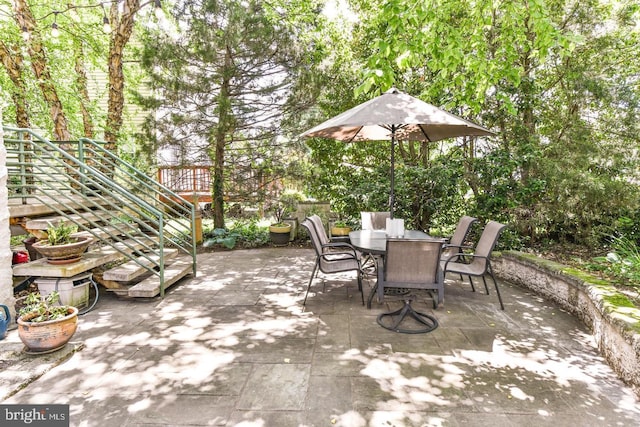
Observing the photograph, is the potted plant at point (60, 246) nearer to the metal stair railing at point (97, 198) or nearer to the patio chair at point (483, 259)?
the metal stair railing at point (97, 198)

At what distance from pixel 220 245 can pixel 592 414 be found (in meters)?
6.66

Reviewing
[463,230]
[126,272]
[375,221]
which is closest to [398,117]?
[463,230]

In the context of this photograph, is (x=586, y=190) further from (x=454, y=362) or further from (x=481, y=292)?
(x=454, y=362)

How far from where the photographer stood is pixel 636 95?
16.8 ft

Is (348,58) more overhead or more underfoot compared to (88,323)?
more overhead

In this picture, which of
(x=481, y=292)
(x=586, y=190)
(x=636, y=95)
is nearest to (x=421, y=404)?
(x=481, y=292)

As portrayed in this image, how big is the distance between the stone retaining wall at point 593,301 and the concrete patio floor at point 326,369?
13 cm

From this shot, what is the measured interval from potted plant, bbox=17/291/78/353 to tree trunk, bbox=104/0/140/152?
168 inches

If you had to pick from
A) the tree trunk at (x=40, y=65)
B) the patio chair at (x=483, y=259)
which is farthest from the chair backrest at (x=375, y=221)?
the tree trunk at (x=40, y=65)

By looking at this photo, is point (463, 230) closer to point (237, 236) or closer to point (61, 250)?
point (61, 250)

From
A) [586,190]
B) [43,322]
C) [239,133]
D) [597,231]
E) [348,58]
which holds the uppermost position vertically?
[348,58]

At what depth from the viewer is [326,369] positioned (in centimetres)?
260

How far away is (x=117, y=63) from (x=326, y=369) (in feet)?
22.1

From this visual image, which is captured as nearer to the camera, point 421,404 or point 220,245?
point 421,404
